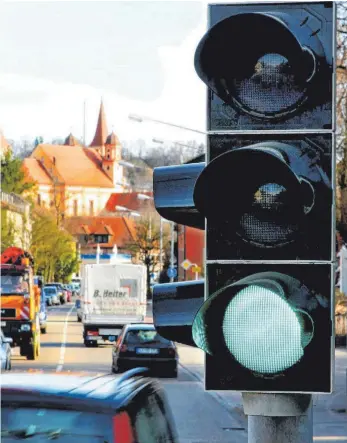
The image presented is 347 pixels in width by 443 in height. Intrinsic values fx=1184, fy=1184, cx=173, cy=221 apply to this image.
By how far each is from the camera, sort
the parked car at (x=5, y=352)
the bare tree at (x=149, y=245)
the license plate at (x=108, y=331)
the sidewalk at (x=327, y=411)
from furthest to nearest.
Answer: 1. the bare tree at (x=149, y=245)
2. the license plate at (x=108, y=331)
3. the parked car at (x=5, y=352)
4. the sidewalk at (x=327, y=411)

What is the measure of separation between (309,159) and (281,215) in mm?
227

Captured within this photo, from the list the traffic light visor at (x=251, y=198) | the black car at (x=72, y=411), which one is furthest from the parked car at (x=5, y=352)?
the traffic light visor at (x=251, y=198)

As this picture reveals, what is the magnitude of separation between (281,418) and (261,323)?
0.32 meters

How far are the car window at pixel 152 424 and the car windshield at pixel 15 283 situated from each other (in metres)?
31.4

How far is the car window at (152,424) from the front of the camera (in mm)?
6108

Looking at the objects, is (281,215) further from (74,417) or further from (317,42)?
(74,417)

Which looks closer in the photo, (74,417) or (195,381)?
(74,417)

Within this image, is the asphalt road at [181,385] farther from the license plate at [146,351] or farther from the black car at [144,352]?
the license plate at [146,351]

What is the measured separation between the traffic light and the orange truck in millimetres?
33933

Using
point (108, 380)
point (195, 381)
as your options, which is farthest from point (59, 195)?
point (108, 380)

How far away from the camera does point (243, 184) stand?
13.8ft

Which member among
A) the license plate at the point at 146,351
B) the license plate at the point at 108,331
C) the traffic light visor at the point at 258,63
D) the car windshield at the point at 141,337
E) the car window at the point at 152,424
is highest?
the traffic light visor at the point at 258,63

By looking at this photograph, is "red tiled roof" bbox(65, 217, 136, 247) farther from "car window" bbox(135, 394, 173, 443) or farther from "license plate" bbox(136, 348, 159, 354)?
"car window" bbox(135, 394, 173, 443)

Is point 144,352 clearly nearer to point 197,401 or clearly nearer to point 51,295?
point 197,401
